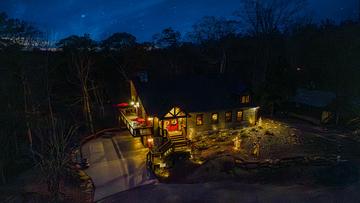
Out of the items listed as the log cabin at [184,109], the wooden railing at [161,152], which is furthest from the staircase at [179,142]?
the wooden railing at [161,152]

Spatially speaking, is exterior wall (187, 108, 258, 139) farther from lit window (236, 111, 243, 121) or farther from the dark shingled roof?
the dark shingled roof

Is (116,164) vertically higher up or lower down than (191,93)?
lower down

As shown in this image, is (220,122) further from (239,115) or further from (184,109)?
(184,109)

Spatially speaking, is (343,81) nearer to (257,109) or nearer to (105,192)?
(257,109)

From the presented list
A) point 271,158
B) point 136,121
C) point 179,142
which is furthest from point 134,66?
point 271,158

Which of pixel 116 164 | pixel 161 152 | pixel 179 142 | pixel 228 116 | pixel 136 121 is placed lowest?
pixel 116 164

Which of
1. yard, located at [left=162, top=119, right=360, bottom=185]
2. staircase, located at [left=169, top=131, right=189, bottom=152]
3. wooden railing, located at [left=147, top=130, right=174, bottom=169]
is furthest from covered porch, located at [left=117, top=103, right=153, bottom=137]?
yard, located at [left=162, top=119, right=360, bottom=185]
